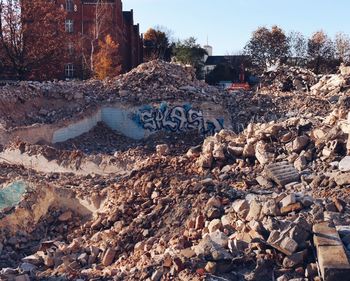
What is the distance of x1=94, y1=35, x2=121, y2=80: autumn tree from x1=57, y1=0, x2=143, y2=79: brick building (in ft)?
2.13

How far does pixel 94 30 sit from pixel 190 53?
1199 centimetres

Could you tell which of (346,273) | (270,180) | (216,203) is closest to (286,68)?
(270,180)

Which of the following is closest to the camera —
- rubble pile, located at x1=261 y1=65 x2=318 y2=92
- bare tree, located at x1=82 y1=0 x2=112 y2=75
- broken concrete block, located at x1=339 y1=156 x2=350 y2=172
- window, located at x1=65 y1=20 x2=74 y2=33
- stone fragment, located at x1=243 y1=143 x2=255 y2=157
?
broken concrete block, located at x1=339 y1=156 x2=350 y2=172

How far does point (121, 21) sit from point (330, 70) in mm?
15530

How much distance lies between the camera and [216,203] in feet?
25.6

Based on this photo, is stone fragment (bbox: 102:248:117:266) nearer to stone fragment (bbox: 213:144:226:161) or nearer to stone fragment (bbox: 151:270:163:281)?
stone fragment (bbox: 151:270:163:281)

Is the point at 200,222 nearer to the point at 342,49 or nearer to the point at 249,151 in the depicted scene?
the point at 249,151

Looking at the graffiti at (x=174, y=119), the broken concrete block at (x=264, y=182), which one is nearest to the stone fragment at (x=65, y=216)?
the broken concrete block at (x=264, y=182)

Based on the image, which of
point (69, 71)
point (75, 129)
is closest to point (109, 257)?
point (75, 129)

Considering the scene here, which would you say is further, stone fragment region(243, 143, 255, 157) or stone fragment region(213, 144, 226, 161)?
stone fragment region(213, 144, 226, 161)

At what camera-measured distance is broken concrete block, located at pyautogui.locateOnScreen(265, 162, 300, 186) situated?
9.23 metres

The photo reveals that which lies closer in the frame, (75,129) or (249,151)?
(249,151)

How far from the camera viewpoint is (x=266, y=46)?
44.9m

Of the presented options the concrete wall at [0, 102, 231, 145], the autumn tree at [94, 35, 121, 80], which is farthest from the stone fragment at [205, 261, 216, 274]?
the autumn tree at [94, 35, 121, 80]
